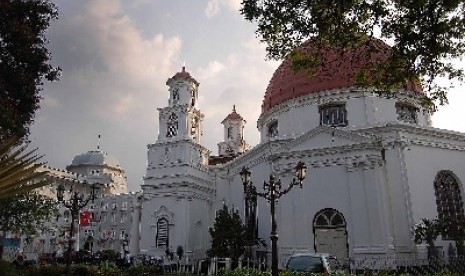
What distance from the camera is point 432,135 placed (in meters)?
25.4

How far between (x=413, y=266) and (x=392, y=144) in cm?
719

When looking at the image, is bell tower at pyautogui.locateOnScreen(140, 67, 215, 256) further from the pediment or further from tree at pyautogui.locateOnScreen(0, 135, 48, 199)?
tree at pyautogui.locateOnScreen(0, 135, 48, 199)

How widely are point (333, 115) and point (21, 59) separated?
19.3 meters

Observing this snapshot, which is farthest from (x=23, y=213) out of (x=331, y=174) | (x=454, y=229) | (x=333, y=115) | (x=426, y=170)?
(x=454, y=229)

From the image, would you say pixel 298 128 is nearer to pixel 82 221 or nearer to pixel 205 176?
pixel 205 176

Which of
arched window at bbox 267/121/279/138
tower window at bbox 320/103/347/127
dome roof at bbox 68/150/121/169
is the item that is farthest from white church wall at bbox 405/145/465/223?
dome roof at bbox 68/150/121/169

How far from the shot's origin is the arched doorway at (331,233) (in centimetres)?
2305

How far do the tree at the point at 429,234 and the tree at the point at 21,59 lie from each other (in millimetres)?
19838

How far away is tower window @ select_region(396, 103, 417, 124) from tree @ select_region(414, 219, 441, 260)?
811 centimetres

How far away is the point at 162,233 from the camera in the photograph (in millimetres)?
32688

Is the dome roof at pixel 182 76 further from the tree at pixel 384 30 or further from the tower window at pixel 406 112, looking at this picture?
the tree at pixel 384 30

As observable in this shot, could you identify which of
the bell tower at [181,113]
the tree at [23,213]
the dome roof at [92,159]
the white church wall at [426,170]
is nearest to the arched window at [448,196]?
the white church wall at [426,170]

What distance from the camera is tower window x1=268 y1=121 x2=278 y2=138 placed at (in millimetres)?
30688

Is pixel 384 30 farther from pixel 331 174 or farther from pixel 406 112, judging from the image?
pixel 406 112
